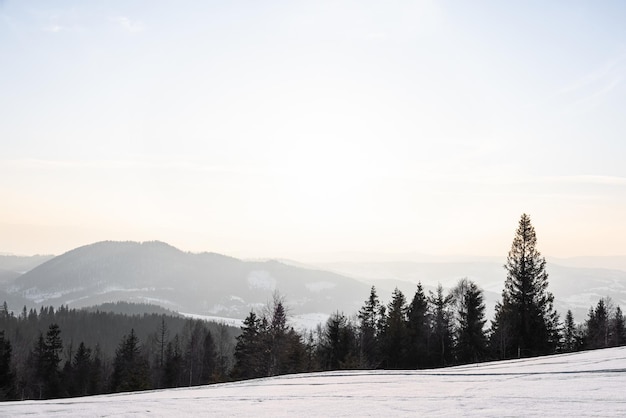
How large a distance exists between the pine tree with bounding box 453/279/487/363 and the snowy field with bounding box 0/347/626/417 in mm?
37232

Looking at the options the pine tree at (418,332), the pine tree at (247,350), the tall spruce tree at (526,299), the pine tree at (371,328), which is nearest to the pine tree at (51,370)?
the pine tree at (247,350)

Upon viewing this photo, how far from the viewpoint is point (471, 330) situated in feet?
151

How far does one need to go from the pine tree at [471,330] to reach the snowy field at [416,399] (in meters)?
37.2

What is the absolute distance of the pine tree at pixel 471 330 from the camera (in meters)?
45.7

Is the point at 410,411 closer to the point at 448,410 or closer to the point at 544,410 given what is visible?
the point at 448,410

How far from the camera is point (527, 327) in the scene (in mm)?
38594

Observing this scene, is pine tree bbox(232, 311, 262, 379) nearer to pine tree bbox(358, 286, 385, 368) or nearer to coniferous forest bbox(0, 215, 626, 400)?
coniferous forest bbox(0, 215, 626, 400)

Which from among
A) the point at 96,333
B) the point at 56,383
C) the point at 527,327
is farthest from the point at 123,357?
the point at 96,333

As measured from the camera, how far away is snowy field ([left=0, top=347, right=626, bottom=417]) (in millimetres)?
6348

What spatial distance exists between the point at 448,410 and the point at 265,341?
37.0m

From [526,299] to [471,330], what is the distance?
8.40 m

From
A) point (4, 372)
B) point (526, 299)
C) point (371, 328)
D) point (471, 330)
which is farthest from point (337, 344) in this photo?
point (4, 372)

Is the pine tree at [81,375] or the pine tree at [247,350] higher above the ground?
the pine tree at [247,350]

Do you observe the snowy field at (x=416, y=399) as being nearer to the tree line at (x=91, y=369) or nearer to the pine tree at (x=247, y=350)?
the pine tree at (x=247, y=350)
